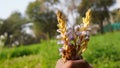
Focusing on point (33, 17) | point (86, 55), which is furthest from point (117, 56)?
point (33, 17)

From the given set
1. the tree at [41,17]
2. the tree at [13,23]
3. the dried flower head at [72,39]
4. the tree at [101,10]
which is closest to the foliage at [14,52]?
the dried flower head at [72,39]

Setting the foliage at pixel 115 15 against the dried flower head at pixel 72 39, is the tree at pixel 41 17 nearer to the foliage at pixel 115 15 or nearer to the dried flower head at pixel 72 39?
the foliage at pixel 115 15

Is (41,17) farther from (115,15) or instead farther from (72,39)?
(72,39)

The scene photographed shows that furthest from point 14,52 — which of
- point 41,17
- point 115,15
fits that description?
point 115,15

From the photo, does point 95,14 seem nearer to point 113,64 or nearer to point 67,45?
point 113,64

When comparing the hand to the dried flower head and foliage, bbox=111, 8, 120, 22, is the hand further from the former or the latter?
foliage, bbox=111, 8, 120, 22

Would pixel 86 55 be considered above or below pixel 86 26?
below
